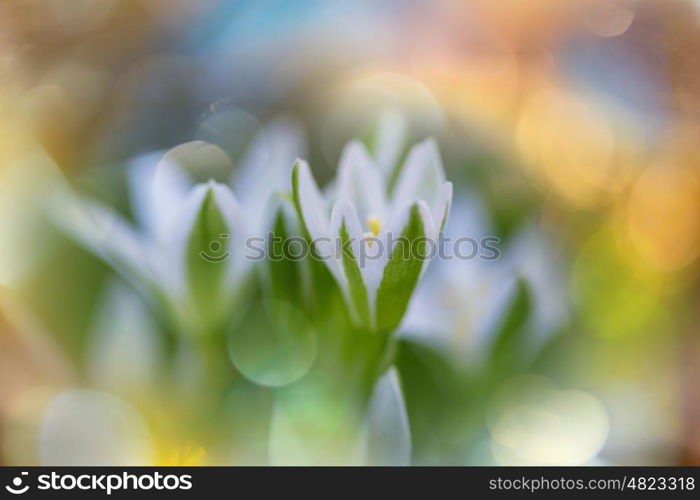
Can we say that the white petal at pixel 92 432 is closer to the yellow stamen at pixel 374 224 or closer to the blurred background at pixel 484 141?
the blurred background at pixel 484 141

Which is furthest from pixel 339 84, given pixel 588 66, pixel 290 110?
pixel 588 66

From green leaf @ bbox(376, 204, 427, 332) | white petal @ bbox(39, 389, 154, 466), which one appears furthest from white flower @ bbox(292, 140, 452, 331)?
white petal @ bbox(39, 389, 154, 466)

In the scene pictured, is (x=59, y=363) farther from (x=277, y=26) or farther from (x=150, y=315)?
(x=277, y=26)
